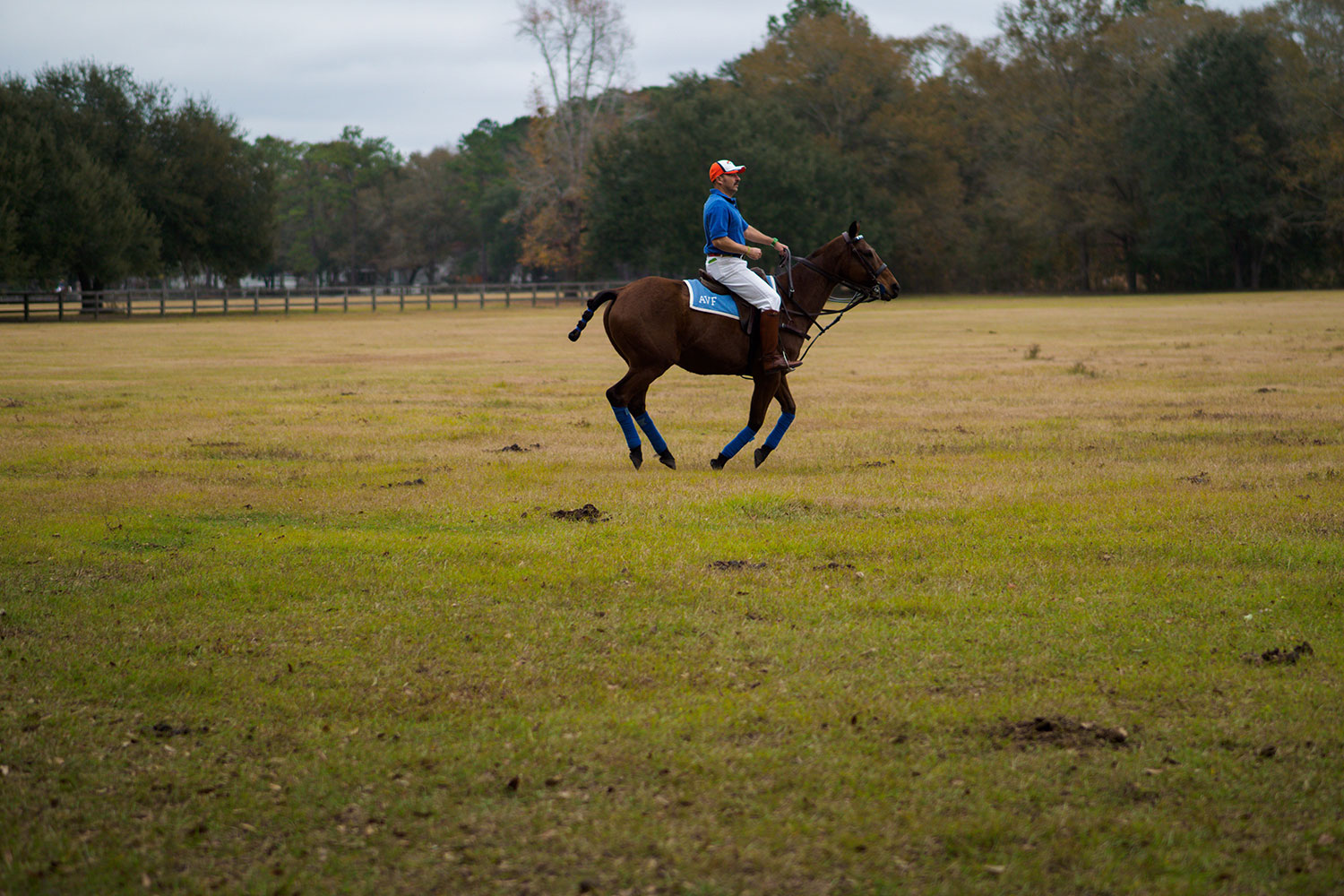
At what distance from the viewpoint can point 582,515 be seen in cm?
910

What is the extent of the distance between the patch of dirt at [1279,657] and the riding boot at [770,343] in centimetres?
633

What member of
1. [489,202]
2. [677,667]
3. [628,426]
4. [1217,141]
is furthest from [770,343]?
[489,202]

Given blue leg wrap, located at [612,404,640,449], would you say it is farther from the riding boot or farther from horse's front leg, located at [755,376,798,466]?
the riding boot

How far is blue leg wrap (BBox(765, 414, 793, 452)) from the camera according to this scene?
11492mm

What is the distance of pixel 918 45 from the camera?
273 feet

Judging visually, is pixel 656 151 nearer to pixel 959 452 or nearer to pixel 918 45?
pixel 918 45

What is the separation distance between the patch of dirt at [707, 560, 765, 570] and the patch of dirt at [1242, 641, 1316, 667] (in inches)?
112

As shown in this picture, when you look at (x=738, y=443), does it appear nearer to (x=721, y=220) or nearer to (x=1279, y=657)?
(x=721, y=220)

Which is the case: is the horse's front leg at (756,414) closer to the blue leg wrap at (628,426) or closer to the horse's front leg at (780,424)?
the horse's front leg at (780,424)

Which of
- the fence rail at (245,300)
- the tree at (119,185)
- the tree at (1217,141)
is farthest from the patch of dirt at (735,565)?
the tree at (1217,141)

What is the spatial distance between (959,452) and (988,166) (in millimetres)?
72494

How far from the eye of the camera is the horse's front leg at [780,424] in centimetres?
1146

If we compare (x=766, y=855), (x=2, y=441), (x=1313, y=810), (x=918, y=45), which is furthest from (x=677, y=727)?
(x=918, y=45)

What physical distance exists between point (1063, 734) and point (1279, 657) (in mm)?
Result: 1564
